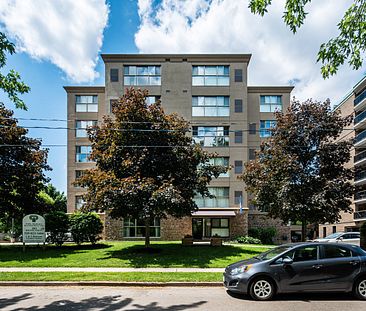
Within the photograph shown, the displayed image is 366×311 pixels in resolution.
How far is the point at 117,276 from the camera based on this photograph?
1094cm

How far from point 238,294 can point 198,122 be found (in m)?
24.3

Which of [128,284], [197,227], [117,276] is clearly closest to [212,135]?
[197,227]

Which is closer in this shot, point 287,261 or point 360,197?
point 287,261

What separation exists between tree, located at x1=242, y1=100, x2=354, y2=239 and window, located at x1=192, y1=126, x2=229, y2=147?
12.5m

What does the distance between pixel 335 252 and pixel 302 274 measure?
116 cm

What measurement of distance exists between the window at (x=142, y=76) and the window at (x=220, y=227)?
14562 millimetres

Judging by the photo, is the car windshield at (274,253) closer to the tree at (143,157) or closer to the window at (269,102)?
the tree at (143,157)

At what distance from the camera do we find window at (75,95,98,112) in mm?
36031

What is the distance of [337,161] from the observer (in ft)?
59.7

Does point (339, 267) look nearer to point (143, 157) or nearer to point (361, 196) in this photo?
point (143, 157)

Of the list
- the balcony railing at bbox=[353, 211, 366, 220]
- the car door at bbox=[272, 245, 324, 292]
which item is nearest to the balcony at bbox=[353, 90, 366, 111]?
the balcony railing at bbox=[353, 211, 366, 220]

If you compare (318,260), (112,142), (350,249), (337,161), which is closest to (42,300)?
(318,260)

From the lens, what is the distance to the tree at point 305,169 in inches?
683

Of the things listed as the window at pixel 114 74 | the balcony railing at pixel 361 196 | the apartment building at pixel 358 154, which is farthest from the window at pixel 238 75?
the balcony railing at pixel 361 196
